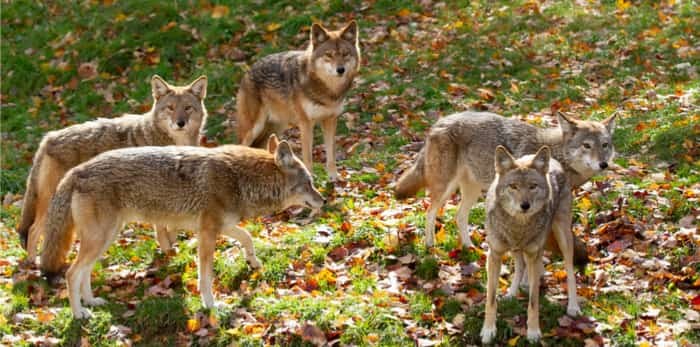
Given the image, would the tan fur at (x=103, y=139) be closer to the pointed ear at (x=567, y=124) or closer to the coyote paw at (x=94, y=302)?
the coyote paw at (x=94, y=302)

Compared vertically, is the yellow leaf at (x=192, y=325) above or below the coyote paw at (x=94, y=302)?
below

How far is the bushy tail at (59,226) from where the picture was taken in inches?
285

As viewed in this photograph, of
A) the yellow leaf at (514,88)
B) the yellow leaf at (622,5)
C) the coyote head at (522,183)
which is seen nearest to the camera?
the coyote head at (522,183)

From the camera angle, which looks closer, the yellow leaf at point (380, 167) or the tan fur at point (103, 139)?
the tan fur at point (103, 139)

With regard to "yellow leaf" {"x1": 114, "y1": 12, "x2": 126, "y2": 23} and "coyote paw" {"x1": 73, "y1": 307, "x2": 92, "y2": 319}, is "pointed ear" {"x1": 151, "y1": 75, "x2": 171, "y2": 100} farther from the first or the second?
"yellow leaf" {"x1": 114, "y1": 12, "x2": 126, "y2": 23}

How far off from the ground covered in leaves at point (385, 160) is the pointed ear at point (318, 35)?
184 centimetres

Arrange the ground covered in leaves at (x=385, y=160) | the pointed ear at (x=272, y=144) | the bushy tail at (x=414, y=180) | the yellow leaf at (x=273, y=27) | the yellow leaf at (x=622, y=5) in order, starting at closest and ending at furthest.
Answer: the ground covered in leaves at (x=385, y=160) < the pointed ear at (x=272, y=144) < the bushy tail at (x=414, y=180) < the yellow leaf at (x=622, y=5) < the yellow leaf at (x=273, y=27)

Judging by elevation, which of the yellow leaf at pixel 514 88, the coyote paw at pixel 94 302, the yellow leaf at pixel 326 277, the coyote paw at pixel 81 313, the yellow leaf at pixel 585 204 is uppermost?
the yellow leaf at pixel 514 88

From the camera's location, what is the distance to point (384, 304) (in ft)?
23.4

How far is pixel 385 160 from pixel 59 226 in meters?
4.99

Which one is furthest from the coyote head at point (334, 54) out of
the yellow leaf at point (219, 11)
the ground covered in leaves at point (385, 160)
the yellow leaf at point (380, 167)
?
the yellow leaf at point (219, 11)

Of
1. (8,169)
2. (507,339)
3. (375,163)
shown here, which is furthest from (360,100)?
(507,339)

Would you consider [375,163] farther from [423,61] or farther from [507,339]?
[507,339]

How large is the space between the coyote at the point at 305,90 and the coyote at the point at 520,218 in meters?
4.34
